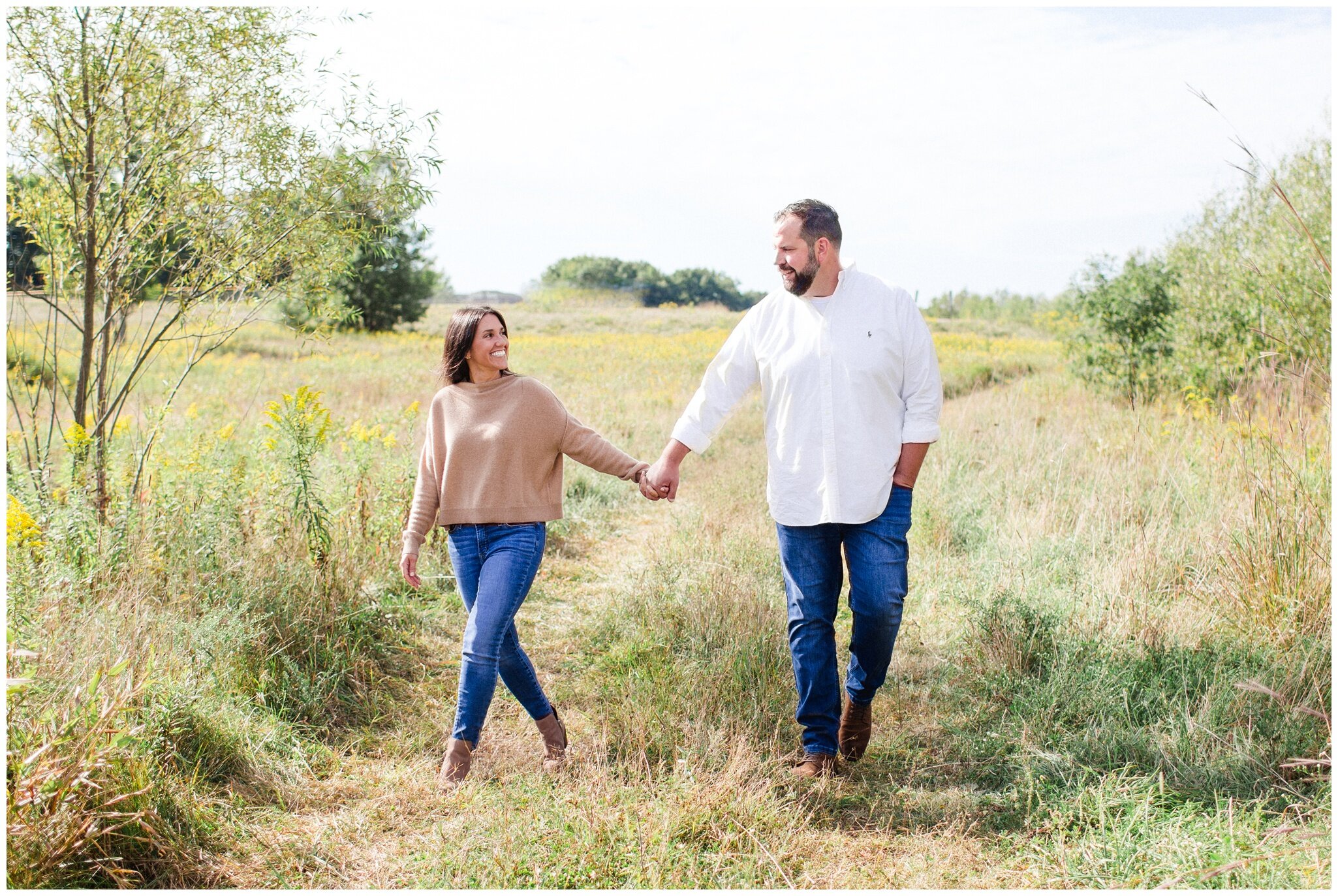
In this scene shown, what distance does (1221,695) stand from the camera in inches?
143

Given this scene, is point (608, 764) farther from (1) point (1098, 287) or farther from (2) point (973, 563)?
(1) point (1098, 287)

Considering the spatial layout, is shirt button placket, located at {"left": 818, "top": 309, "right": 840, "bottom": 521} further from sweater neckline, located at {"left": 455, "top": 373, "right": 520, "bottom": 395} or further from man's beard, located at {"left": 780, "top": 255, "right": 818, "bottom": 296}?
sweater neckline, located at {"left": 455, "top": 373, "right": 520, "bottom": 395}

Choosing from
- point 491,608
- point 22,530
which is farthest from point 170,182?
point 491,608

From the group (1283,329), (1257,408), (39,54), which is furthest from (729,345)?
(1283,329)

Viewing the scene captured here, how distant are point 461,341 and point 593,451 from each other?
0.68 meters

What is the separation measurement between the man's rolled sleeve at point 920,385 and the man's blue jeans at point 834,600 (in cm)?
24

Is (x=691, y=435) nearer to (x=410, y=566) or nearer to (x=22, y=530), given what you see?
(x=410, y=566)

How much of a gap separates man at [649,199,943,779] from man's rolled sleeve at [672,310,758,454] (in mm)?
119

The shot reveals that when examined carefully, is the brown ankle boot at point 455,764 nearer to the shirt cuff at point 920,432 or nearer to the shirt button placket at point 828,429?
the shirt button placket at point 828,429

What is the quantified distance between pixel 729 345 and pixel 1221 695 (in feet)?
8.00

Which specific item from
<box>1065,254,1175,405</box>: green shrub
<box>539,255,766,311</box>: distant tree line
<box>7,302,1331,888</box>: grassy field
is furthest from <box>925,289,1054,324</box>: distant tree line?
<box>7,302,1331,888</box>: grassy field

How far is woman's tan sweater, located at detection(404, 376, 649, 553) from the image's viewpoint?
137 inches

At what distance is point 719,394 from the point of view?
3795 mm

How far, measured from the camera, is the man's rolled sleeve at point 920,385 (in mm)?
3514
